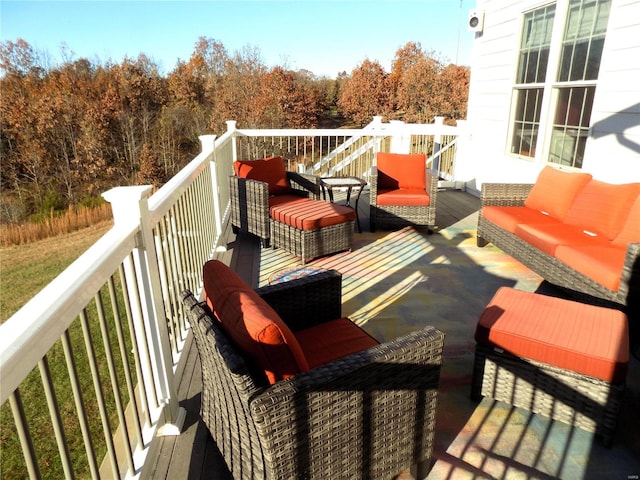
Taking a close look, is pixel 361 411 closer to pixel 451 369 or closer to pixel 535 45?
pixel 451 369

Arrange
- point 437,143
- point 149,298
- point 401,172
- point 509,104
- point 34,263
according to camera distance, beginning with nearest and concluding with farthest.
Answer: point 149,298
point 401,172
point 509,104
point 437,143
point 34,263

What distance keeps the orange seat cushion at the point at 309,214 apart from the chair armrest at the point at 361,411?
7.90 feet

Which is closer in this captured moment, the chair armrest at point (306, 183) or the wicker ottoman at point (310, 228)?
the wicker ottoman at point (310, 228)

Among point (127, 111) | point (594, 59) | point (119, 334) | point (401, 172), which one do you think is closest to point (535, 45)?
point (594, 59)

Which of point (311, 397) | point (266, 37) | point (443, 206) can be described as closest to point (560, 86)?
point (443, 206)

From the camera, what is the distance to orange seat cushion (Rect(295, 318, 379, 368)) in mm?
1775

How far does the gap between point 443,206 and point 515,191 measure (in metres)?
1.99

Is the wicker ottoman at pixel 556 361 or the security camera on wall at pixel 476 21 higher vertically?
the security camera on wall at pixel 476 21

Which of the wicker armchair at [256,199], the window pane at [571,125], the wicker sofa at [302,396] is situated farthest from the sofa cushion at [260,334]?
the window pane at [571,125]

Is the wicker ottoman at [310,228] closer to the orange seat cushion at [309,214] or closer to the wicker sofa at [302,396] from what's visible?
the orange seat cushion at [309,214]

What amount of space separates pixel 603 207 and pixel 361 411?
3017 mm

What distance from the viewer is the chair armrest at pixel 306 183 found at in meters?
4.68

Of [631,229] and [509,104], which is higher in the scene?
[509,104]

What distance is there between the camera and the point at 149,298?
A: 1707 mm
